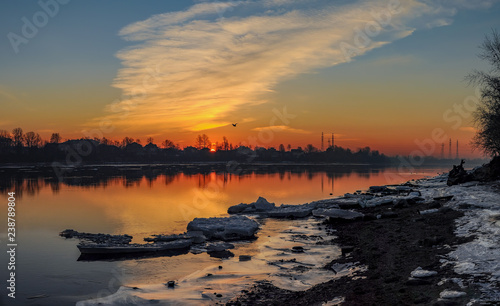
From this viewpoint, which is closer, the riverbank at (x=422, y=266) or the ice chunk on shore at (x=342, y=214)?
the riverbank at (x=422, y=266)

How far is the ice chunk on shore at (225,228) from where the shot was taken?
20.2 metres

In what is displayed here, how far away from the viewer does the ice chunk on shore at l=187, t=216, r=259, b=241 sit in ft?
66.4

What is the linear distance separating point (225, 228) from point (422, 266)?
1208cm

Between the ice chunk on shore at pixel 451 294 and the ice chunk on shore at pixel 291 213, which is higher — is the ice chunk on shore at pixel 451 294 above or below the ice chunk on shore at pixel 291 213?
above

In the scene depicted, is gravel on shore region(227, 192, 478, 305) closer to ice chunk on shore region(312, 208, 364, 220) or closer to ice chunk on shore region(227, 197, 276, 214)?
ice chunk on shore region(312, 208, 364, 220)

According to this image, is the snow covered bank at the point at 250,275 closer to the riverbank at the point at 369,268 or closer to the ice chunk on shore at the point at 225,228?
the riverbank at the point at 369,268

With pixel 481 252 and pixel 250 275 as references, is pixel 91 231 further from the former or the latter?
pixel 481 252

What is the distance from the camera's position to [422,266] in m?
10.7

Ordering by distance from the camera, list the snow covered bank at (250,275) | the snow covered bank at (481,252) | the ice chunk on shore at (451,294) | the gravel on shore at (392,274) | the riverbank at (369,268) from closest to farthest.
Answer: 1. the ice chunk on shore at (451,294)
2. the snow covered bank at (481,252)
3. the gravel on shore at (392,274)
4. the riverbank at (369,268)
5. the snow covered bank at (250,275)

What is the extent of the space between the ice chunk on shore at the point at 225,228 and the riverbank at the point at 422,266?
5600 millimetres

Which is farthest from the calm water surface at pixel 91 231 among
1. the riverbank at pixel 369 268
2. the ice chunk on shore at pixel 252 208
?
the riverbank at pixel 369 268

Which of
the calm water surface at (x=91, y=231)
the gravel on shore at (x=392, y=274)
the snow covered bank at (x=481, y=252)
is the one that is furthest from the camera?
the calm water surface at (x=91, y=231)

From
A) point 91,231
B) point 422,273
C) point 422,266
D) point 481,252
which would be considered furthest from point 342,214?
point 91,231

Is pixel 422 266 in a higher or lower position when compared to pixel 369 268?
higher
